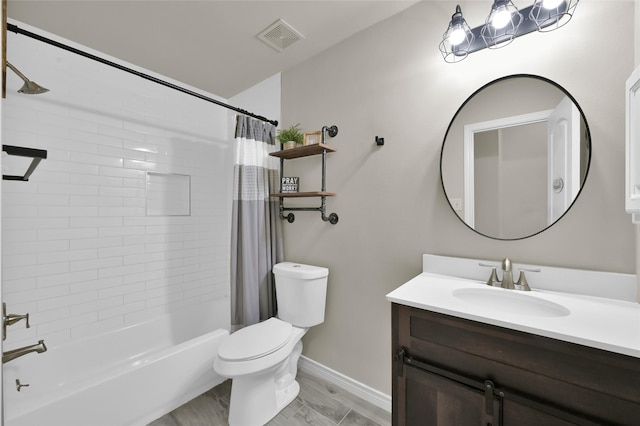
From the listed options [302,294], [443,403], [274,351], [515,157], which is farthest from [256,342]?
[515,157]

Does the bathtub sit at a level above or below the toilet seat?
below

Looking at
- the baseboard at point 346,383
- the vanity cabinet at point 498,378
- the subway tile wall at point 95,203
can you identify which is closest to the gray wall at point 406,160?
the baseboard at point 346,383

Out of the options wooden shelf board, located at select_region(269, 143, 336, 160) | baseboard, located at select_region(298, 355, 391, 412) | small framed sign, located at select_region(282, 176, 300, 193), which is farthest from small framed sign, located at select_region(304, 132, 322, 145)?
baseboard, located at select_region(298, 355, 391, 412)

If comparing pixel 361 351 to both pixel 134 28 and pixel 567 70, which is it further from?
pixel 134 28

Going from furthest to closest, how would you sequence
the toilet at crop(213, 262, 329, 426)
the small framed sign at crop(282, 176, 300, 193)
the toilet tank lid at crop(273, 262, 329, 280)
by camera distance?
1. the small framed sign at crop(282, 176, 300, 193)
2. the toilet tank lid at crop(273, 262, 329, 280)
3. the toilet at crop(213, 262, 329, 426)

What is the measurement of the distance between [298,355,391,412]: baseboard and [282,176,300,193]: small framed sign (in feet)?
4.37

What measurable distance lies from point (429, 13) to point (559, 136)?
0.98m

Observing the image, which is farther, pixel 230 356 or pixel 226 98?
pixel 226 98

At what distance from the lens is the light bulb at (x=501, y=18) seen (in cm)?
117

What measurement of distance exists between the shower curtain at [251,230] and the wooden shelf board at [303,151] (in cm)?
15

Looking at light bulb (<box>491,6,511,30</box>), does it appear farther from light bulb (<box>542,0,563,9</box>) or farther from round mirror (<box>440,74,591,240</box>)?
round mirror (<box>440,74,591,240</box>)

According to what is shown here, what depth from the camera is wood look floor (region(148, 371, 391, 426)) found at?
5.11 feet

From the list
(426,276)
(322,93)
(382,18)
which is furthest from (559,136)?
(322,93)

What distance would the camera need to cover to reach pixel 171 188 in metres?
2.34
